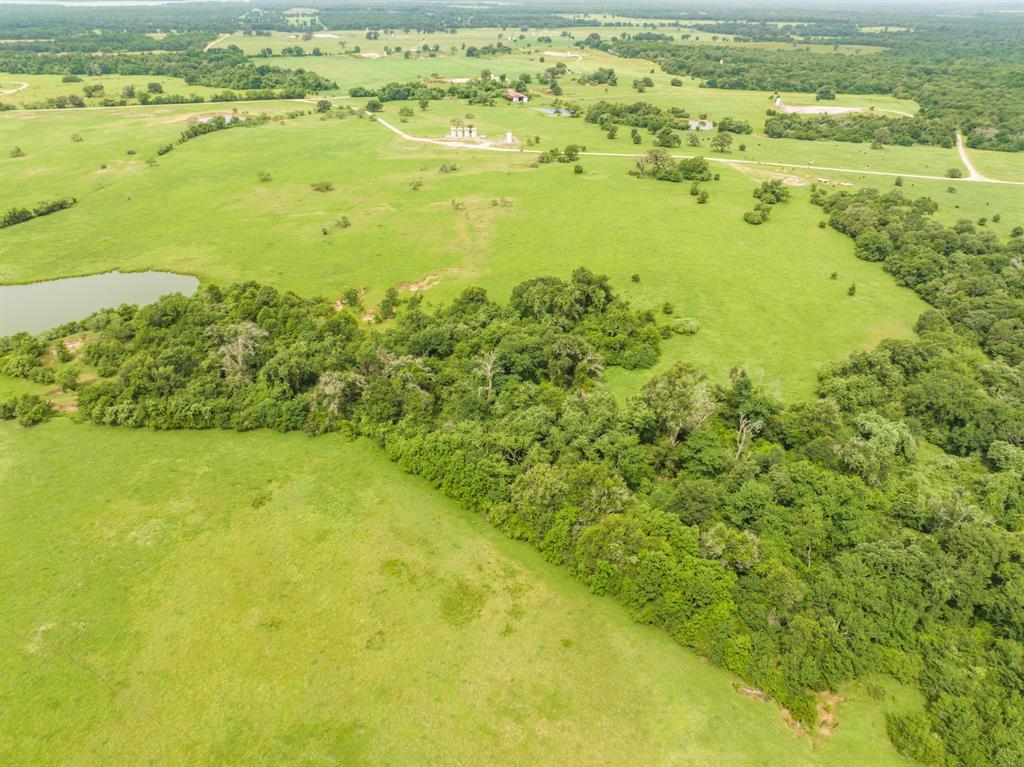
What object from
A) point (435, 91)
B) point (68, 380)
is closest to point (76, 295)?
point (68, 380)

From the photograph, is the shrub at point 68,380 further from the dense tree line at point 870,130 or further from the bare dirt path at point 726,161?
the dense tree line at point 870,130

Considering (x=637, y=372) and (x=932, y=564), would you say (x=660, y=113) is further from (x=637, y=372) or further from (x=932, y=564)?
(x=932, y=564)

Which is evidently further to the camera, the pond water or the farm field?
the farm field

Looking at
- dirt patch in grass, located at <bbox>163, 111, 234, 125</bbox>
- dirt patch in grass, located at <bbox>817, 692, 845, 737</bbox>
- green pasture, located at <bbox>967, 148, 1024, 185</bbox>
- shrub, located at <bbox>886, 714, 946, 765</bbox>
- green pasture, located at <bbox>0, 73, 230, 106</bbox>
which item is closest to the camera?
shrub, located at <bbox>886, 714, 946, 765</bbox>

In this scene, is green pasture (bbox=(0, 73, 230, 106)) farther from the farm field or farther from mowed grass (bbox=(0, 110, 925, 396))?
mowed grass (bbox=(0, 110, 925, 396))

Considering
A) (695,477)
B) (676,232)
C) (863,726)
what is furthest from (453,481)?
(676,232)

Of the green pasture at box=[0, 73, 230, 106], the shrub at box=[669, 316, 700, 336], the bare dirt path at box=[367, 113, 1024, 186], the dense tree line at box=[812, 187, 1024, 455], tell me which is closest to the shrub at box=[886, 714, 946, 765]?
the dense tree line at box=[812, 187, 1024, 455]
